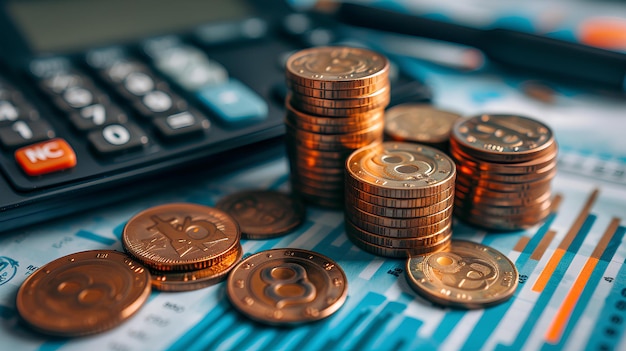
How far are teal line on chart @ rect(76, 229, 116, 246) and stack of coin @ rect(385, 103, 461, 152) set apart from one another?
1.04 ft

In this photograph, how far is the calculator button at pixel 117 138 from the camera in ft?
2.16

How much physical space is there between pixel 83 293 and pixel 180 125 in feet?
0.75

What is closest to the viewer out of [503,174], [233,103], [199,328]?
[199,328]

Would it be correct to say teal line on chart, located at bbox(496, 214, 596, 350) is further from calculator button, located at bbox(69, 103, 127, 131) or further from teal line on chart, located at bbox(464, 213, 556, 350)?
calculator button, located at bbox(69, 103, 127, 131)

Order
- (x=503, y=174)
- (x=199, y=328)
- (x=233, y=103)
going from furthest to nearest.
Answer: (x=233, y=103) → (x=503, y=174) → (x=199, y=328)

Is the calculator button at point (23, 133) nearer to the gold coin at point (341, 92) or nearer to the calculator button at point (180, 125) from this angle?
the calculator button at point (180, 125)

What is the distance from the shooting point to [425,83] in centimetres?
85

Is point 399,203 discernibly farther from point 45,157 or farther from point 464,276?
point 45,157

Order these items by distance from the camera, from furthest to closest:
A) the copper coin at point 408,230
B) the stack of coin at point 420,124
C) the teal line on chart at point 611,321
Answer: the stack of coin at point 420,124, the copper coin at point 408,230, the teal line on chart at point 611,321

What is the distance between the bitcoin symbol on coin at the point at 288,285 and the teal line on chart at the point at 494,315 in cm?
13

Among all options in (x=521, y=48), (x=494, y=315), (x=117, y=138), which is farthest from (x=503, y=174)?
(x=117, y=138)

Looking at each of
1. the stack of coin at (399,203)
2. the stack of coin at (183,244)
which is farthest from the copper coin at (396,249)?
the stack of coin at (183,244)

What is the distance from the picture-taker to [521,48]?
2.73 ft

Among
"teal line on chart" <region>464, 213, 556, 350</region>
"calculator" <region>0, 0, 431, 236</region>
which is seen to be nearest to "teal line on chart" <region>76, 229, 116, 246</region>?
"calculator" <region>0, 0, 431, 236</region>
